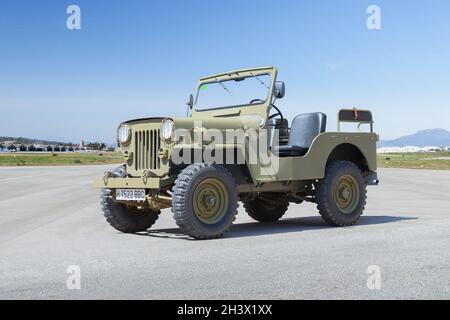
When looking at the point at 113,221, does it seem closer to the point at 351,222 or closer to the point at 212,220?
the point at 212,220

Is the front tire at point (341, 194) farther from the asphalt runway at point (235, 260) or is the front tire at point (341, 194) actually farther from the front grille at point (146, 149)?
the front grille at point (146, 149)

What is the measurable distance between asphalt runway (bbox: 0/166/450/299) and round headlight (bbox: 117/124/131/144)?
4.41 ft

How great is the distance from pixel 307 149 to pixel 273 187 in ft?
2.90

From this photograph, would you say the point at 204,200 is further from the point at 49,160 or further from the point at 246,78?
the point at 49,160

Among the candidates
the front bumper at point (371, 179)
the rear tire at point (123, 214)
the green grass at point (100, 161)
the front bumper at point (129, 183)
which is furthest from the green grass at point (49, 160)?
the front bumper at point (129, 183)

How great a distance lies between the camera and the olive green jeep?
27.8 feet

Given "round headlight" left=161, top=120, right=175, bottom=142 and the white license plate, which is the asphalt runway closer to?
the white license plate

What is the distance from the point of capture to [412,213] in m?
12.2

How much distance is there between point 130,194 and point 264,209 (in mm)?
3075

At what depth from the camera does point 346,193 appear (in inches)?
408

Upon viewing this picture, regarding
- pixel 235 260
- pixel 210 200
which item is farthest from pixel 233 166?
pixel 235 260

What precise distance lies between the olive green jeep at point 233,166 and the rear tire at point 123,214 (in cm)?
1

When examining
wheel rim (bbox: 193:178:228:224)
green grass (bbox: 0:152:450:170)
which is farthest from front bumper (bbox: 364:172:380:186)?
green grass (bbox: 0:152:450:170)
